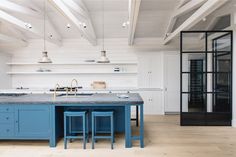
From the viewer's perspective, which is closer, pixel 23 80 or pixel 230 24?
pixel 230 24

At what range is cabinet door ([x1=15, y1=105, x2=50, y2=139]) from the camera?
360cm

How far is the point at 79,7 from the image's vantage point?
460cm

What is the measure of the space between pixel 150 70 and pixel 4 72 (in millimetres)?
5093

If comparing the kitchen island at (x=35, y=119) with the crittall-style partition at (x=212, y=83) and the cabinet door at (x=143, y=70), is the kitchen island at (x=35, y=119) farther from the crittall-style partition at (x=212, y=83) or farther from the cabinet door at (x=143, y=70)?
the cabinet door at (x=143, y=70)

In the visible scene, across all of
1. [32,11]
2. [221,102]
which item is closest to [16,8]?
[32,11]

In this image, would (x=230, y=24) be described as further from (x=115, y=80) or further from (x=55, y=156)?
(x=55, y=156)

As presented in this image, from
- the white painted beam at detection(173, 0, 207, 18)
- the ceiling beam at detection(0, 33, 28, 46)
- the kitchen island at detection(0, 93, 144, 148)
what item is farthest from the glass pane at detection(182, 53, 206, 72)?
the ceiling beam at detection(0, 33, 28, 46)

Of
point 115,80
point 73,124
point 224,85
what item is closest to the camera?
point 73,124

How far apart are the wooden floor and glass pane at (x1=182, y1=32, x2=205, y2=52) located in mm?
2508

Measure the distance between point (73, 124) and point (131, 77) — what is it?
3.31 metres

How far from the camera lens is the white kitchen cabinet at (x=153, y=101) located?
643 cm

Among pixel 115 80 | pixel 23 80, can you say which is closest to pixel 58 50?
pixel 23 80

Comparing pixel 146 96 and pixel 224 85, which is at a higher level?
pixel 224 85

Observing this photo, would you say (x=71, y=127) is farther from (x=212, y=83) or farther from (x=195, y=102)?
(x=212, y=83)
